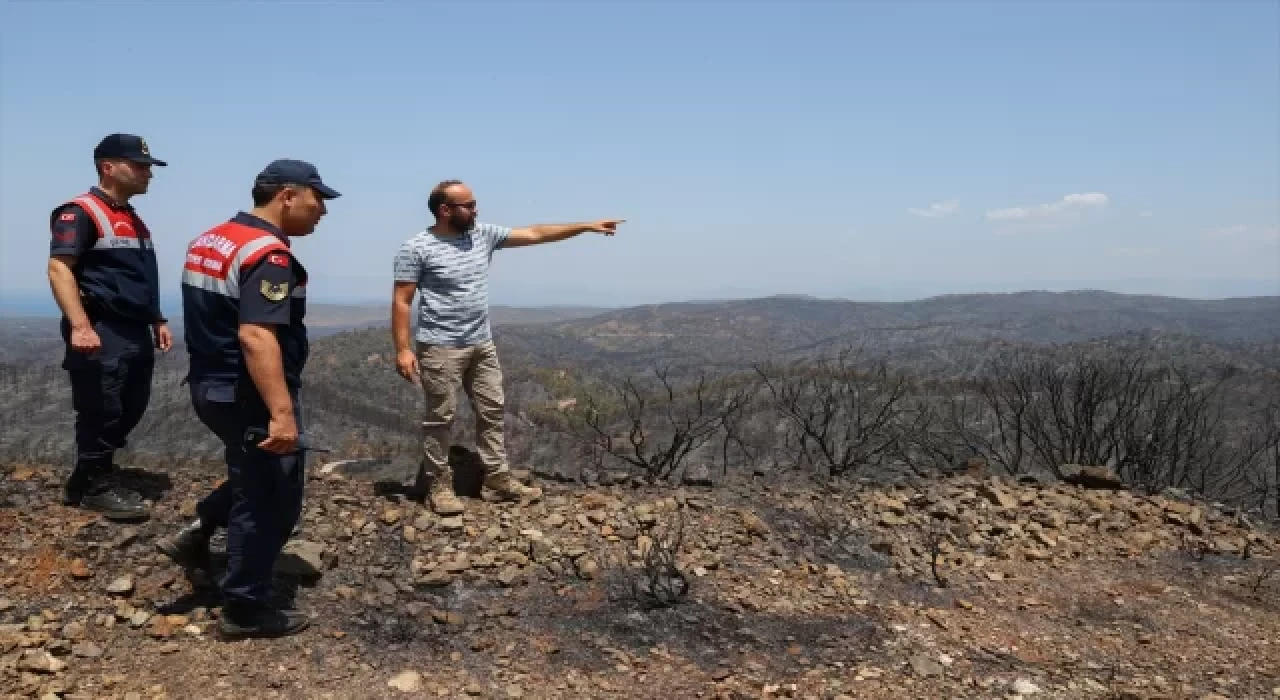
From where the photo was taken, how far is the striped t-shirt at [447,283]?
4.35m

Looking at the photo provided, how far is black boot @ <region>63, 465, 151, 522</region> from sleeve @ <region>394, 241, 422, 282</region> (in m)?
1.87

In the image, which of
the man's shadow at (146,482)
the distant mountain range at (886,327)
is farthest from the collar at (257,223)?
the distant mountain range at (886,327)

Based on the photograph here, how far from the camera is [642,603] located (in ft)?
12.8

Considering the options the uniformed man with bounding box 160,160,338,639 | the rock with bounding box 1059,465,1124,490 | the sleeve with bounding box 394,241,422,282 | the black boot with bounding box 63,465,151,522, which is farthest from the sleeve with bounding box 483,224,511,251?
the rock with bounding box 1059,465,1124,490

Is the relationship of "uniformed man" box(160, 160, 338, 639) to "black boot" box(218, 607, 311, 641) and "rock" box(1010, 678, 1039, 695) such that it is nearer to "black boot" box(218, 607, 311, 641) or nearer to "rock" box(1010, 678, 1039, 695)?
"black boot" box(218, 607, 311, 641)

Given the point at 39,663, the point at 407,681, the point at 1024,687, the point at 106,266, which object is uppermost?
the point at 106,266

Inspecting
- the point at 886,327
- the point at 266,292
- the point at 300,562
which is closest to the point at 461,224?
the point at 266,292

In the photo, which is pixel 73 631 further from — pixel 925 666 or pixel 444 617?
pixel 925 666

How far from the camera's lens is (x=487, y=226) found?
4.68 metres

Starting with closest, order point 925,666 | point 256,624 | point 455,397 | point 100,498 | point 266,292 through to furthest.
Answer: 1. point 266,292
2. point 256,624
3. point 925,666
4. point 100,498
5. point 455,397

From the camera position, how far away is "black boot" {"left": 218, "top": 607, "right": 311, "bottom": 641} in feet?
10.4

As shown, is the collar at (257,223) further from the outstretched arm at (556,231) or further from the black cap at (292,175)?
the outstretched arm at (556,231)

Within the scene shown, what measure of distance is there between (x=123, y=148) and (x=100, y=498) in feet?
6.16

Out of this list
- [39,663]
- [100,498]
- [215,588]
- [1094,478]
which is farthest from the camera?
[1094,478]
